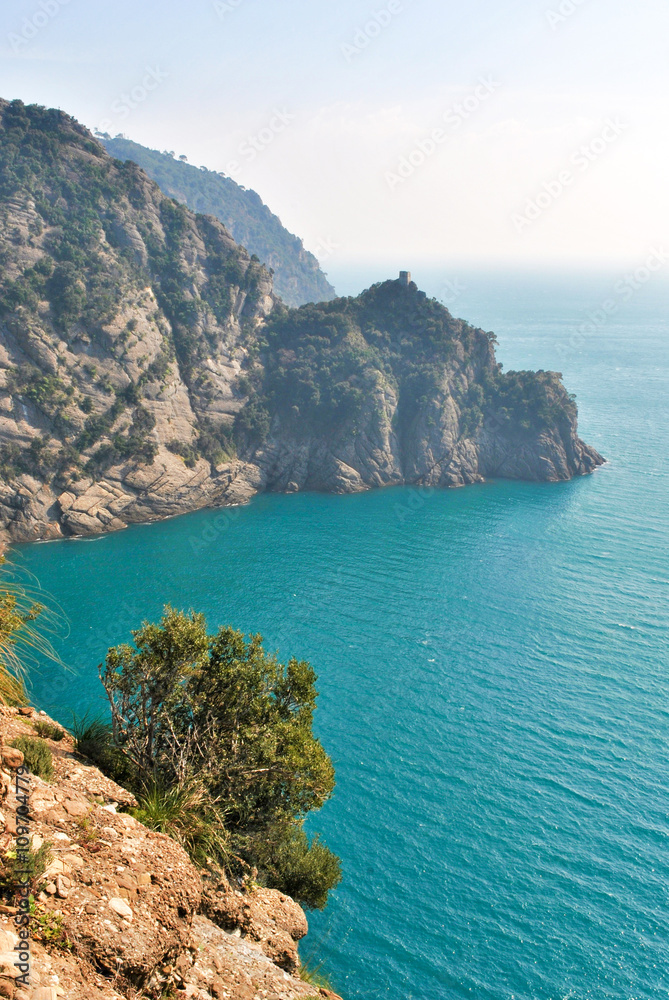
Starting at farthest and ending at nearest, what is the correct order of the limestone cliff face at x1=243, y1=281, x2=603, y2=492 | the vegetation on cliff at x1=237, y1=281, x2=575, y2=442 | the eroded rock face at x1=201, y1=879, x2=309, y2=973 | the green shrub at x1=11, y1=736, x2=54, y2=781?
the vegetation on cliff at x1=237, y1=281, x2=575, y2=442
the limestone cliff face at x1=243, y1=281, x2=603, y2=492
the eroded rock face at x1=201, y1=879, x2=309, y2=973
the green shrub at x1=11, y1=736, x2=54, y2=781

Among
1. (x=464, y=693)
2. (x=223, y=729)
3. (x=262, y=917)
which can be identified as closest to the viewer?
(x=262, y=917)

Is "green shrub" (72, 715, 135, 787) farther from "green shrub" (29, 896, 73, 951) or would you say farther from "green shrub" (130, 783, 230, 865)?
"green shrub" (29, 896, 73, 951)

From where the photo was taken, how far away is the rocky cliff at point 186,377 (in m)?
74.1

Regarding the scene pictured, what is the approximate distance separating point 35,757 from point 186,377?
8114 cm

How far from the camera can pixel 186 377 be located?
295 feet

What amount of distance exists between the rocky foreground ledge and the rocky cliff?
61.3 meters

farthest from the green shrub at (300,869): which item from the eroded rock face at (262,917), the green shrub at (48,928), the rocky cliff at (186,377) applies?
the rocky cliff at (186,377)

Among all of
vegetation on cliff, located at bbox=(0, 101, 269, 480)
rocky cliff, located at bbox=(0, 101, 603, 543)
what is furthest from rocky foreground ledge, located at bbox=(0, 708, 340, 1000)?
vegetation on cliff, located at bbox=(0, 101, 269, 480)

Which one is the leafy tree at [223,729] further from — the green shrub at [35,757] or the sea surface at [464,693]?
the sea surface at [464,693]

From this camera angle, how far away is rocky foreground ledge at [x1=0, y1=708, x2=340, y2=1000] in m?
9.80

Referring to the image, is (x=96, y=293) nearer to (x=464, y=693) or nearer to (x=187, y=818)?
(x=464, y=693)

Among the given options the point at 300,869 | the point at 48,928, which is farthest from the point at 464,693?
the point at 48,928

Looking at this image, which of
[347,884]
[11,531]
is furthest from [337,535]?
[347,884]

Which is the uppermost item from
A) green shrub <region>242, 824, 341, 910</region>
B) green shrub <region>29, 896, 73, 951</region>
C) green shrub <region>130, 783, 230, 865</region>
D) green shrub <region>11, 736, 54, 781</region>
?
green shrub <region>11, 736, 54, 781</region>
